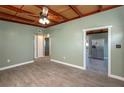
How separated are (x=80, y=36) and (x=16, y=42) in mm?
3741

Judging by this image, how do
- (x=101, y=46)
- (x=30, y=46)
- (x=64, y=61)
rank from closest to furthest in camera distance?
(x=64, y=61) → (x=30, y=46) → (x=101, y=46)

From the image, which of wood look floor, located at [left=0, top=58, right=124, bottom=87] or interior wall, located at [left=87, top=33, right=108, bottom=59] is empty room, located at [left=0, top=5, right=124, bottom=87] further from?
interior wall, located at [left=87, top=33, right=108, bottom=59]

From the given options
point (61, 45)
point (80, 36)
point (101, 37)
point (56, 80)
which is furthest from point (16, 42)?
point (101, 37)

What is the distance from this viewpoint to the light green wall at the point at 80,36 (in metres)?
3.49

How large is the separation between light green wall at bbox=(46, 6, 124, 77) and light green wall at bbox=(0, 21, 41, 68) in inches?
64.2

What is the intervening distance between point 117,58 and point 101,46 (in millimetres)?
5180

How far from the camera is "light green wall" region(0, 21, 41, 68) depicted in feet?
15.8

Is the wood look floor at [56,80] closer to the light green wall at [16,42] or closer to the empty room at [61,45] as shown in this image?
the empty room at [61,45]

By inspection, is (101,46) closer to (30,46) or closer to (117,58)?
(117,58)

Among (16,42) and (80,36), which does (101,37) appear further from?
(16,42)

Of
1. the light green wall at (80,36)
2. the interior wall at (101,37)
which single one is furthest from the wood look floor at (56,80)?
the interior wall at (101,37)

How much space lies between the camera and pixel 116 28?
11.7 feet
